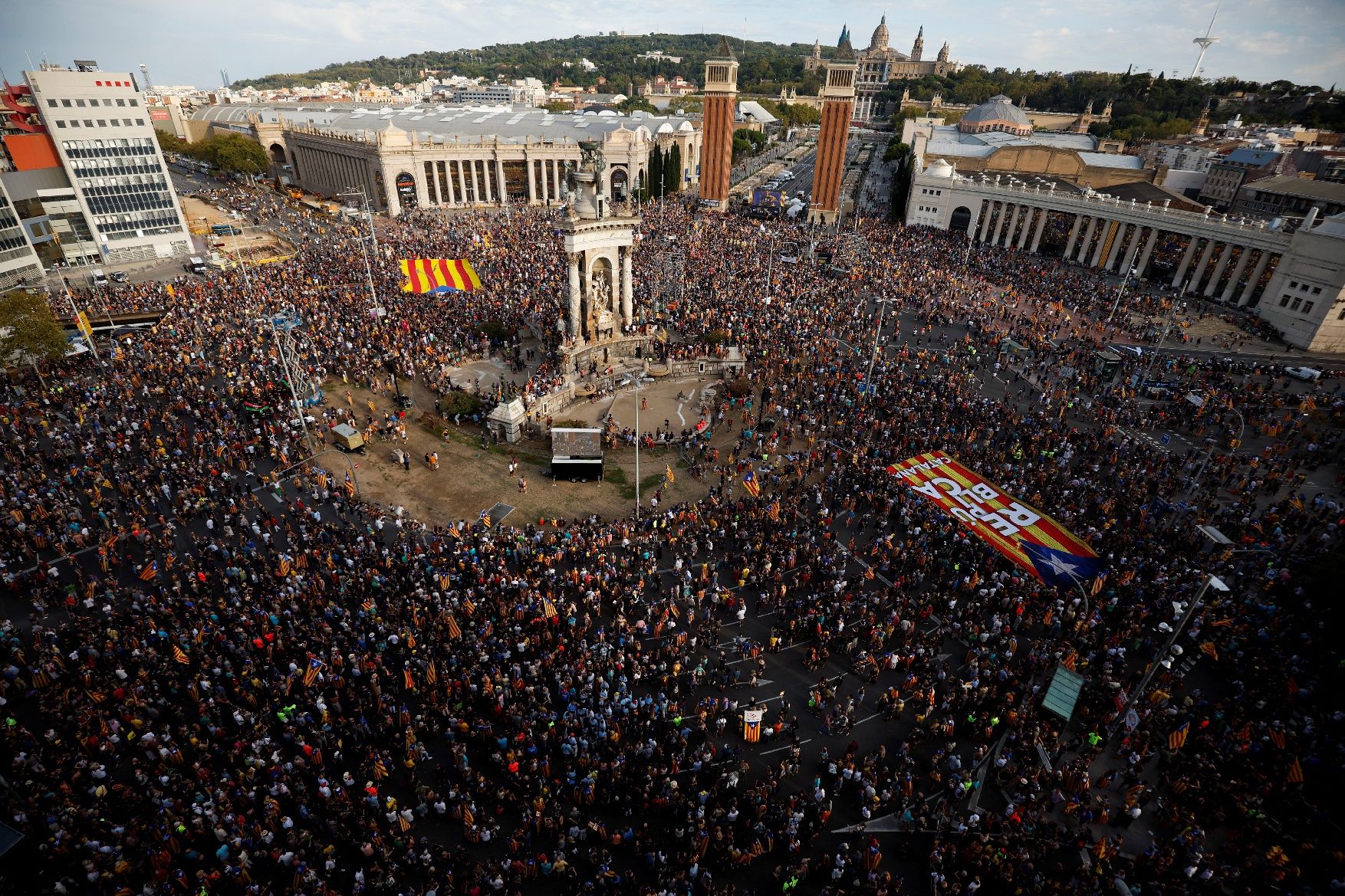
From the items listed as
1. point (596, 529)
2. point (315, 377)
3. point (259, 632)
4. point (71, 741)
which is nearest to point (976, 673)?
point (596, 529)

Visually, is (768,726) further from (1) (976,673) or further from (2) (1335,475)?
(2) (1335,475)

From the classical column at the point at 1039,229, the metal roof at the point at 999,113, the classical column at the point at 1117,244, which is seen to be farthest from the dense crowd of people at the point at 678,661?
the metal roof at the point at 999,113

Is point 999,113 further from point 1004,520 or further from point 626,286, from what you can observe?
point 1004,520

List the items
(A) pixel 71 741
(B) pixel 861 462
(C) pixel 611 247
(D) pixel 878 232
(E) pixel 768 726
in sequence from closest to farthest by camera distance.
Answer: (A) pixel 71 741 < (E) pixel 768 726 < (B) pixel 861 462 < (C) pixel 611 247 < (D) pixel 878 232

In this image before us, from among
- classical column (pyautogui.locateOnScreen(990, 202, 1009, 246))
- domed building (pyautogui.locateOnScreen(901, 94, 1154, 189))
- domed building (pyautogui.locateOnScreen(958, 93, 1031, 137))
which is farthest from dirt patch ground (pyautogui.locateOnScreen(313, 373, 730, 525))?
domed building (pyautogui.locateOnScreen(958, 93, 1031, 137))

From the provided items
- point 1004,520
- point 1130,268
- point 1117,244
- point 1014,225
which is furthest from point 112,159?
point 1117,244

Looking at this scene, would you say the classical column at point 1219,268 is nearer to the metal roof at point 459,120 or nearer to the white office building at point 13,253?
the metal roof at point 459,120
